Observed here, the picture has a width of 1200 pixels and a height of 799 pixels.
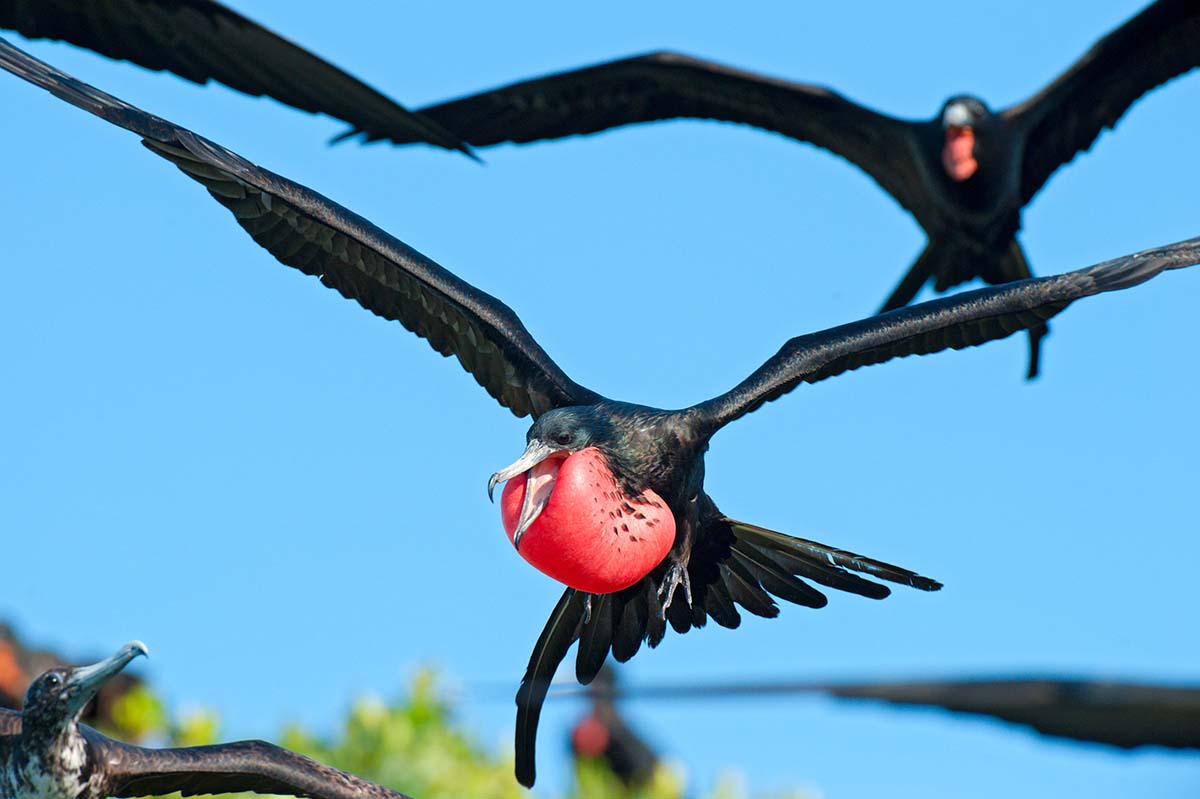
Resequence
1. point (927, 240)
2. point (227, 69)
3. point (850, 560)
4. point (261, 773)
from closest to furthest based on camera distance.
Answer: point (261, 773)
point (850, 560)
point (227, 69)
point (927, 240)

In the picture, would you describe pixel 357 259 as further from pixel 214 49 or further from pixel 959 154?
pixel 959 154

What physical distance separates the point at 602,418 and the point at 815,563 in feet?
2.69

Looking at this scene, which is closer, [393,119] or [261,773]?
[261,773]

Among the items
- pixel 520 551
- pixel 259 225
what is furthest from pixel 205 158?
pixel 520 551

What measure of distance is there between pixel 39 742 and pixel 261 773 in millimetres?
774

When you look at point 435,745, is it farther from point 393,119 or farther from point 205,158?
point 205,158

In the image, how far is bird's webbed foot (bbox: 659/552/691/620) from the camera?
18.8ft

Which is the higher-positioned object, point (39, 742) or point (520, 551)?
point (520, 551)

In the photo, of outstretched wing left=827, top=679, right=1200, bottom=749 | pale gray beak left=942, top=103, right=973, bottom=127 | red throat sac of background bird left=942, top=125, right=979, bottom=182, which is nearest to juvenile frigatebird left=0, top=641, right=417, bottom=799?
outstretched wing left=827, top=679, right=1200, bottom=749

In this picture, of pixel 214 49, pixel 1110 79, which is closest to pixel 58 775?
→ pixel 214 49

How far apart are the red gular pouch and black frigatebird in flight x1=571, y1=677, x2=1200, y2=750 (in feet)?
10.2

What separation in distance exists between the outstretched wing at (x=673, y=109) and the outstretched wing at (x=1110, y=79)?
596mm

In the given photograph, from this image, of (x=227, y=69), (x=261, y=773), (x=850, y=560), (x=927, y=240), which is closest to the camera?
Result: (x=261, y=773)

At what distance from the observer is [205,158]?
5402mm
